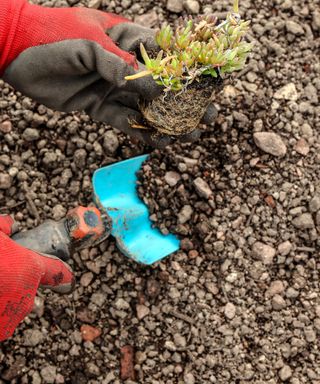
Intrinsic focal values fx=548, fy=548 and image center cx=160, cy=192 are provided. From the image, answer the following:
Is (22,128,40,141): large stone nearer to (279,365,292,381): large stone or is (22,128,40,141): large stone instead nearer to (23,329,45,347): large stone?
(23,329,45,347): large stone

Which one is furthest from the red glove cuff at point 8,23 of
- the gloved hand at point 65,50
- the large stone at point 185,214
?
the large stone at point 185,214

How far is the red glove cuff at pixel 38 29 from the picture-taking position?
1.73 meters

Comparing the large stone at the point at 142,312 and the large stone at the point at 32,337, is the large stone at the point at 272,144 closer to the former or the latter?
the large stone at the point at 142,312

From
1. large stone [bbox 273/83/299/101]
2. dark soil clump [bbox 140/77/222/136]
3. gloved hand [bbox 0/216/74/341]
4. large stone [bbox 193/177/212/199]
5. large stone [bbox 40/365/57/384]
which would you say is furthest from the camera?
large stone [bbox 273/83/299/101]

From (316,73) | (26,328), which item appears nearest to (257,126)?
(316,73)

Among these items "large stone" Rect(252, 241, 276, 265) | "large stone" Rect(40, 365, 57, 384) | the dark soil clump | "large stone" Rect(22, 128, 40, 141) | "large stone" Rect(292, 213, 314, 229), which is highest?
the dark soil clump

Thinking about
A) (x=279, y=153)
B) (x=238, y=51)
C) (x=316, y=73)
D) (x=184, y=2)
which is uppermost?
(x=238, y=51)

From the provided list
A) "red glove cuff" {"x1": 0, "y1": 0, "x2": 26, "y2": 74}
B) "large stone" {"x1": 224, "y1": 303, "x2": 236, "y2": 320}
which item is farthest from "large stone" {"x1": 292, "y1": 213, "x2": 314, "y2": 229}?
"red glove cuff" {"x1": 0, "y1": 0, "x2": 26, "y2": 74}

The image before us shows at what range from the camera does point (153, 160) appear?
84.8 inches

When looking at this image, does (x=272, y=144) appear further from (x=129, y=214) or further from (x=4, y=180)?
(x=4, y=180)

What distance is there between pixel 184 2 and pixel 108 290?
122 centimetres

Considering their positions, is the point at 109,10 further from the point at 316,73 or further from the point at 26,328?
the point at 26,328

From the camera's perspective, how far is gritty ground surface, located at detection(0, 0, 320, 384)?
2.03 meters

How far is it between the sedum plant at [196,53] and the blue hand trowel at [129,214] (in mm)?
555
